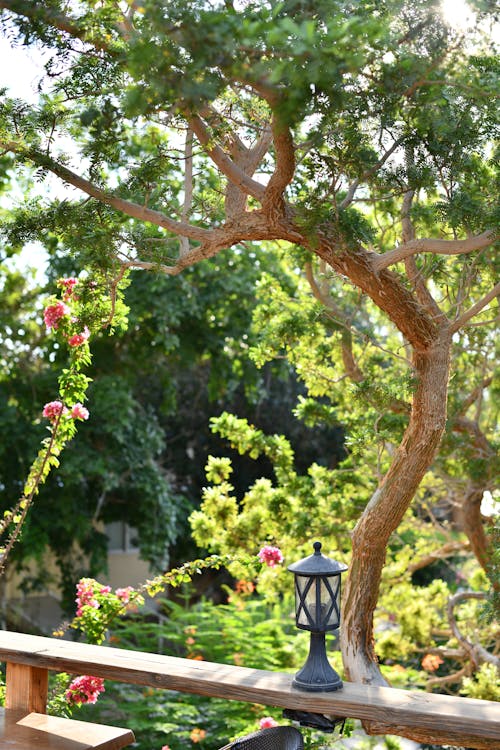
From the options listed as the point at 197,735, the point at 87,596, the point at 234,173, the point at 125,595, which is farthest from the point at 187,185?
the point at 197,735

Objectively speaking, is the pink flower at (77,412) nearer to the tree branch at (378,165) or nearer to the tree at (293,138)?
the tree at (293,138)

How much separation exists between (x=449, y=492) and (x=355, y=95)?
13.8 feet

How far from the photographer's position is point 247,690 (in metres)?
2.78

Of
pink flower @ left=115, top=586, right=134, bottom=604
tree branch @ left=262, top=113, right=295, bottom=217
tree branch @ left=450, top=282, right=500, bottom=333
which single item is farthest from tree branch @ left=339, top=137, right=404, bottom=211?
pink flower @ left=115, top=586, right=134, bottom=604

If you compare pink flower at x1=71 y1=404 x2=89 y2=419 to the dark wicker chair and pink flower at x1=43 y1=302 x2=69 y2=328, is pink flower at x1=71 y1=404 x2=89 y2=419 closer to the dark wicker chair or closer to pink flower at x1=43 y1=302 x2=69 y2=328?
pink flower at x1=43 y1=302 x2=69 y2=328

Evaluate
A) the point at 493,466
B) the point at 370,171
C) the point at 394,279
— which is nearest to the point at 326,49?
the point at 370,171

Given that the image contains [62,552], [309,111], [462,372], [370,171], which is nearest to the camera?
[309,111]

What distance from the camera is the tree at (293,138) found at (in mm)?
2199

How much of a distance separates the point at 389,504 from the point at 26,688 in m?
1.67

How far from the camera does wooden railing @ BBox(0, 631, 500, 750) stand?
8.21 feet

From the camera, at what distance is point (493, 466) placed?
17.6 feet

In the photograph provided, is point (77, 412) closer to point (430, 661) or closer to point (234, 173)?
point (234, 173)

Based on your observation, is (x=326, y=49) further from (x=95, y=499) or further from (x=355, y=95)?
(x=95, y=499)

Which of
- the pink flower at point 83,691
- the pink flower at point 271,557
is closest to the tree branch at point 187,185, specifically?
the pink flower at point 271,557
